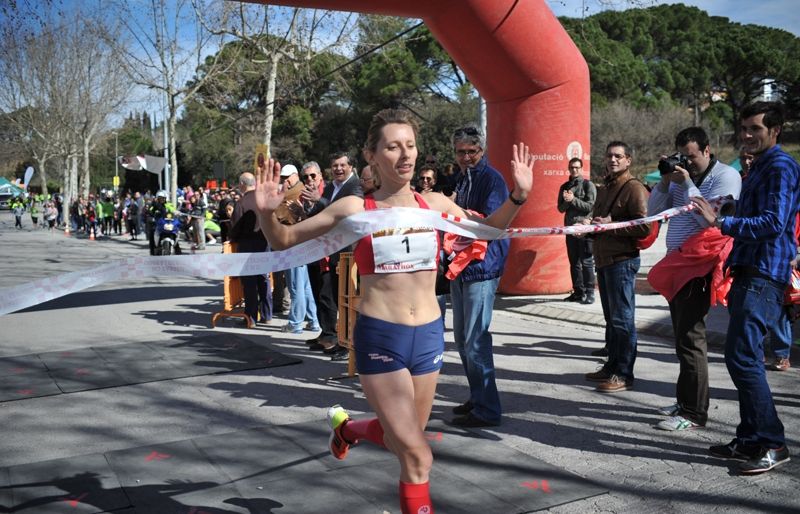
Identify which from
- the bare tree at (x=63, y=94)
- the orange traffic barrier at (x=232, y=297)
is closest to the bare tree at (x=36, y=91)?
the bare tree at (x=63, y=94)

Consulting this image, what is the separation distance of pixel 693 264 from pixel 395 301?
248 cm

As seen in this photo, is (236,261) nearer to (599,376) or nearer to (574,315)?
(599,376)

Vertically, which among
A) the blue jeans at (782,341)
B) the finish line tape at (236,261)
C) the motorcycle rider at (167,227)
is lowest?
the blue jeans at (782,341)

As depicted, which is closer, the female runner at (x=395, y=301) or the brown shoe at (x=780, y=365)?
the female runner at (x=395, y=301)

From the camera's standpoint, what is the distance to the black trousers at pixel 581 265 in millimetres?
10266

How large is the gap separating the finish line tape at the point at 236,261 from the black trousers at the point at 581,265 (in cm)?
665

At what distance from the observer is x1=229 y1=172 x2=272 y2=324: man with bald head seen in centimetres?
961

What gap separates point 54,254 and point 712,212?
23.6m

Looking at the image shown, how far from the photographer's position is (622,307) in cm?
591

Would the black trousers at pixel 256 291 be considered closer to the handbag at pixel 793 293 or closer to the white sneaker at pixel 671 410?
the white sneaker at pixel 671 410

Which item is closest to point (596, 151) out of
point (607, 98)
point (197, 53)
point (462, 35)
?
point (607, 98)

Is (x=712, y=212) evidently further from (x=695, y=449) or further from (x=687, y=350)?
(x=695, y=449)

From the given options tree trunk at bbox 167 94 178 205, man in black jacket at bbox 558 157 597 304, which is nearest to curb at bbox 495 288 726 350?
man in black jacket at bbox 558 157 597 304

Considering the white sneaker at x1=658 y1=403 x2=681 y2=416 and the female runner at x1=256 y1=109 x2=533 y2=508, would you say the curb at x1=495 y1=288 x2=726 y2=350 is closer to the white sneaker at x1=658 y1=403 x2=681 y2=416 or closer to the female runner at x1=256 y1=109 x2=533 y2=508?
the white sneaker at x1=658 y1=403 x2=681 y2=416
